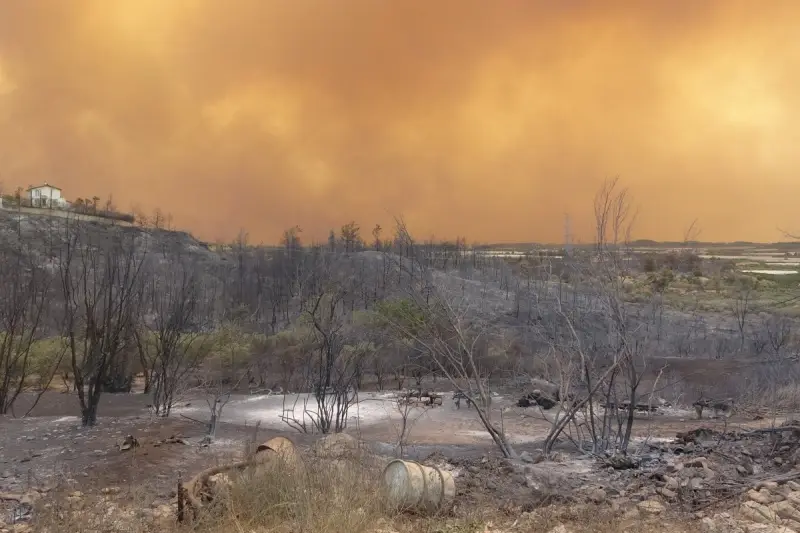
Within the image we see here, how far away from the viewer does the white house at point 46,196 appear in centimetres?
7990

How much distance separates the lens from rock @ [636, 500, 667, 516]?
7.04m

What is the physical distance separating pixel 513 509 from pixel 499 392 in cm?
1561

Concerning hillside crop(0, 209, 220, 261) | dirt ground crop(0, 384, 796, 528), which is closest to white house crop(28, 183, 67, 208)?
hillside crop(0, 209, 220, 261)

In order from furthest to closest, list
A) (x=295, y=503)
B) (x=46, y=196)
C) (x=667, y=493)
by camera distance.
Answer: (x=46, y=196) → (x=667, y=493) → (x=295, y=503)

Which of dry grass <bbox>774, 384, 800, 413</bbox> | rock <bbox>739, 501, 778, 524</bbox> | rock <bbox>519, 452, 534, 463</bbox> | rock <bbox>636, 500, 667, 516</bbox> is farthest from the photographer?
dry grass <bbox>774, 384, 800, 413</bbox>

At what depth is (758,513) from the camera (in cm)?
666

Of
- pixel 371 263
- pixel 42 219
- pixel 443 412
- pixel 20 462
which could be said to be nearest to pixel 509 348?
pixel 443 412

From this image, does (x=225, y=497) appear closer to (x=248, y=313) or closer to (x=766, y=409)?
(x=766, y=409)

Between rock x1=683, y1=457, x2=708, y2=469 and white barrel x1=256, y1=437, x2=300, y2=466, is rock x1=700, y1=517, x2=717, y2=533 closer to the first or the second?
rock x1=683, y1=457, x2=708, y2=469

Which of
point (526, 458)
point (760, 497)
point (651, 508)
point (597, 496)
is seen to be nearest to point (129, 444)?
point (526, 458)

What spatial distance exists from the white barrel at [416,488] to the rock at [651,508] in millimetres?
2216

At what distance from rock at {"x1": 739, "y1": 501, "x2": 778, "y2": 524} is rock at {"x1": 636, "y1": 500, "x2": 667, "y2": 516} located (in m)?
0.84

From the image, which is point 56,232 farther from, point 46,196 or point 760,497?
point 760,497

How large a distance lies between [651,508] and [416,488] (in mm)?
2807
